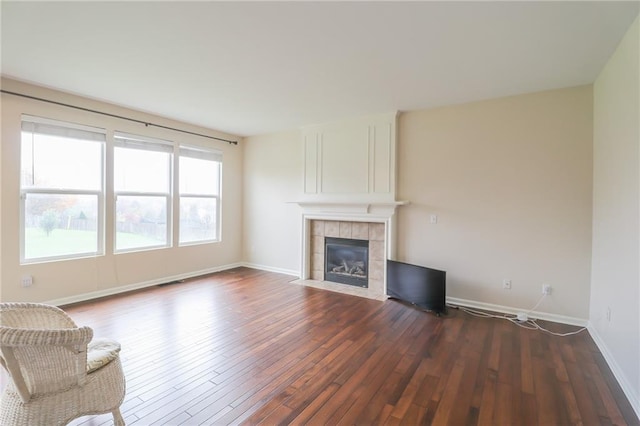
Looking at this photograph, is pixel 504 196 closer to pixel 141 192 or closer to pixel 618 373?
pixel 618 373

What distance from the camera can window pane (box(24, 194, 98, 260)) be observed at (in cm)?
356

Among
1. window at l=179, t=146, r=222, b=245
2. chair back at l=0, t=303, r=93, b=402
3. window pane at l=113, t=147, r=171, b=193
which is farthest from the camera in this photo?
window at l=179, t=146, r=222, b=245

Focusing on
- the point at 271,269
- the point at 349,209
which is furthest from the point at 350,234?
the point at 271,269

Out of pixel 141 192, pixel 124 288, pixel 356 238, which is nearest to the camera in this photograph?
pixel 124 288

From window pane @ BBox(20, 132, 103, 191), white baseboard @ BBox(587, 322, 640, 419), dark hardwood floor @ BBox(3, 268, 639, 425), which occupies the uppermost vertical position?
window pane @ BBox(20, 132, 103, 191)

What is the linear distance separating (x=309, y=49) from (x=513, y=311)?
3704mm

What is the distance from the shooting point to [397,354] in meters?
2.63

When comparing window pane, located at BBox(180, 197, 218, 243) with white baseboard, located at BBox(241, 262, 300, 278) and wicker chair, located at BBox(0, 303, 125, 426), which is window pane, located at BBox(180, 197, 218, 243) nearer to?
white baseboard, located at BBox(241, 262, 300, 278)

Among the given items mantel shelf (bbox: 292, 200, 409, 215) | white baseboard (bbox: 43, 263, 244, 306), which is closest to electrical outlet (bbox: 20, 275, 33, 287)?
white baseboard (bbox: 43, 263, 244, 306)

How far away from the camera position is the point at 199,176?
5.46m

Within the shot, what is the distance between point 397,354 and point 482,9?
8.97 ft

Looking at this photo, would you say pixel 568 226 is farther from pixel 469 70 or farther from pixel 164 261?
pixel 164 261

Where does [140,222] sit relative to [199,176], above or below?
below

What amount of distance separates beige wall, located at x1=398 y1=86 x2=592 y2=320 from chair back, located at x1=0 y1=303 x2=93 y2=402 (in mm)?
3762
